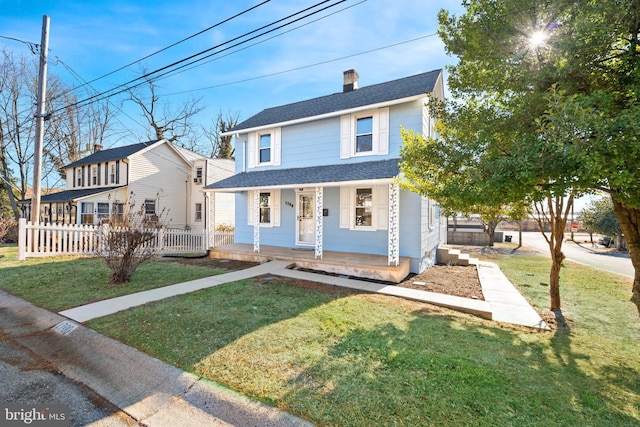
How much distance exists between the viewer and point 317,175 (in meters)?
10.0

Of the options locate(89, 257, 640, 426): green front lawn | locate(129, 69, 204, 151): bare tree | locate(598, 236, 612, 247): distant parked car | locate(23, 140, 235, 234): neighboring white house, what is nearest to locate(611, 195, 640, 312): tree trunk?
locate(89, 257, 640, 426): green front lawn

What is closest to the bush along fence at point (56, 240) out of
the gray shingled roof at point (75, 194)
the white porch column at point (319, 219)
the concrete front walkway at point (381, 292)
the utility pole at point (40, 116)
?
the utility pole at point (40, 116)

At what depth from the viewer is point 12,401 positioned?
9.28 ft

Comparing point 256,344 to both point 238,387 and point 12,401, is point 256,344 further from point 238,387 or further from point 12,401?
point 12,401

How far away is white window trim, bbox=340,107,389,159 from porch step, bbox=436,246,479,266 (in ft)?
17.6

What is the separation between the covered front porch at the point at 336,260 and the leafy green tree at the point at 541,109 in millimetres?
3268

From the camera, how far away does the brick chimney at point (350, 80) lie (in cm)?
1262

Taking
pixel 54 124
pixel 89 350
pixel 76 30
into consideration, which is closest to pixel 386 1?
pixel 89 350

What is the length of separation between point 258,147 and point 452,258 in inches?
372

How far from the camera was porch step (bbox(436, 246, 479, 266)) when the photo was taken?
11.8m

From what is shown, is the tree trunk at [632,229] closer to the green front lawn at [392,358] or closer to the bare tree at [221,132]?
the green front lawn at [392,358]

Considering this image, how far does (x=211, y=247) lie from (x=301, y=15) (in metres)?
8.78

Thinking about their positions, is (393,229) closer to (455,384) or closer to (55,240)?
(455,384)

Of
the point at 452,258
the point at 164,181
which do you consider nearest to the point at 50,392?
the point at 452,258
